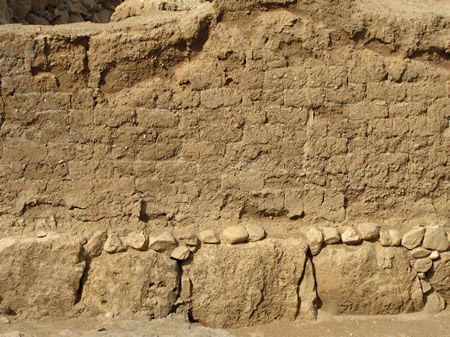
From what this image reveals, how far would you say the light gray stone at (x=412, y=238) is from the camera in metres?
3.80

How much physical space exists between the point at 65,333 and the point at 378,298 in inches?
79.4

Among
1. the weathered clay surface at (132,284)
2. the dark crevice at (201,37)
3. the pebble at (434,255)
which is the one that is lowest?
the weathered clay surface at (132,284)


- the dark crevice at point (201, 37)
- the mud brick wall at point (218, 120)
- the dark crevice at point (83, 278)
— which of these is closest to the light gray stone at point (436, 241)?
the mud brick wall at point (218, 120)

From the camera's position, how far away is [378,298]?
3775mm

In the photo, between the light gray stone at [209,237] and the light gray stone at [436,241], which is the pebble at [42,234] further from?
the light gray stone at [436,241]

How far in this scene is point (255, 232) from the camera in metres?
3.75

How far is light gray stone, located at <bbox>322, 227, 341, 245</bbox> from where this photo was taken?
12.4ft

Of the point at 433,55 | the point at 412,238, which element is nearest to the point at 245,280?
the point at 412,238

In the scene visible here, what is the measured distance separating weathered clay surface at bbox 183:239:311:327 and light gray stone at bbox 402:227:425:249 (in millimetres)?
680

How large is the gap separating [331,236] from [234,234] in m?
0.65

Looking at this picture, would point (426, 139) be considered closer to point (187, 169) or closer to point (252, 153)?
point (252, 153)

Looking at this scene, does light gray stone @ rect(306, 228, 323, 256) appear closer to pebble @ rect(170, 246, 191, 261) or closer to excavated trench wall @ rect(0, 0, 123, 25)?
pebble @ rect(170, 246, 191, 261)

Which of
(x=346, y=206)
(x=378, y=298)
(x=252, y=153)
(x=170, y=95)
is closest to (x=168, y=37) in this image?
(x=170, y=95)

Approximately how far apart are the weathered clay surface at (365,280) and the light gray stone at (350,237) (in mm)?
39
